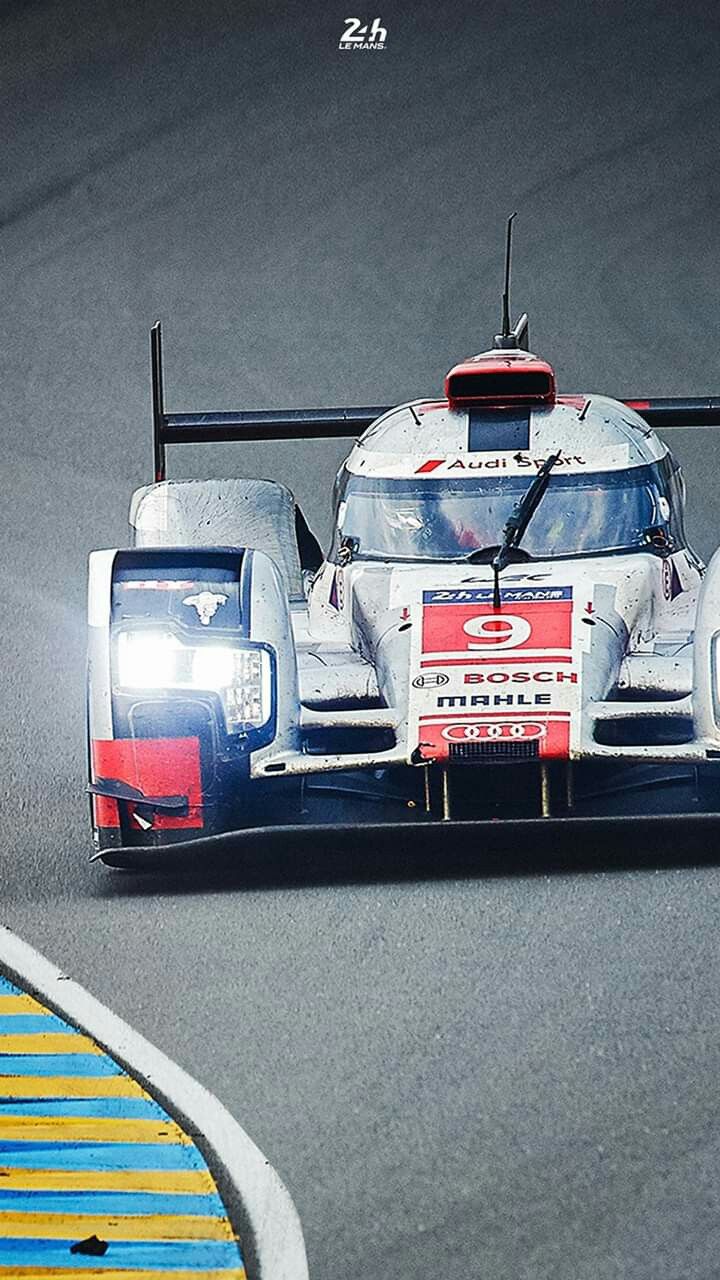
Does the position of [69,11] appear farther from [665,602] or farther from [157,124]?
[665,602]

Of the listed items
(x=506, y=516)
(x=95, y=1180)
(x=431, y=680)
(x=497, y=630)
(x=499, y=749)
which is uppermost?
(x=506, y=516)

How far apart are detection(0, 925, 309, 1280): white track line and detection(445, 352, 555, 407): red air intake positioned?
341cm

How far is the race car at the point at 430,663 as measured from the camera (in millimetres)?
7488

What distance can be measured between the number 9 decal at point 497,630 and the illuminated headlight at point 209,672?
2.25 feet

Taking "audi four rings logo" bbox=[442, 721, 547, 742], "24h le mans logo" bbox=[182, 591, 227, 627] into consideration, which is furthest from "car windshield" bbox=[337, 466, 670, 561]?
"audi four rings logo" bbox=[442, 721, 547, 742]

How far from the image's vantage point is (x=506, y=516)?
8852 millimetres

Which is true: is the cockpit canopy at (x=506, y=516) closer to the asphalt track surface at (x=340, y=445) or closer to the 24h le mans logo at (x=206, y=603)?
the 24h le mans logo at (x=206, y=603)

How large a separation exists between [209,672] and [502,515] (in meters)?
1.63

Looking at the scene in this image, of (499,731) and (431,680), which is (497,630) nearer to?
(431,680)

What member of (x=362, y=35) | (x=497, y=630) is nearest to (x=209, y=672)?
(x=497, y=630)

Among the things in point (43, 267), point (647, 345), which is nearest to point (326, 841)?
point (647, 345)

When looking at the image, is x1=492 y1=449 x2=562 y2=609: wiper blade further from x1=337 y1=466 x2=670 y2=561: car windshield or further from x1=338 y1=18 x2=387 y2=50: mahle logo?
x1=338 y1=18 x2=387 y2=50: mahle logo

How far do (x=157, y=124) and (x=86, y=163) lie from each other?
103 centimetres

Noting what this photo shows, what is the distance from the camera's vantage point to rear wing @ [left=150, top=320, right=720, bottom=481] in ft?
33.5
